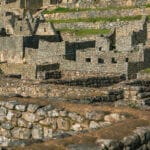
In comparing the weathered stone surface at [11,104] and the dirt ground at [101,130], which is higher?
the weathered stone surface at [11,104]

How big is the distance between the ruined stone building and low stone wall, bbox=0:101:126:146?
10446mm

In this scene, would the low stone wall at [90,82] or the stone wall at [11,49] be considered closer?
the low stone wall at [90,82]

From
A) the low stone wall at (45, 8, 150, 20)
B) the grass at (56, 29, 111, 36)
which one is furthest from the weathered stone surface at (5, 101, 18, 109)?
the low stone wall at (45, 8, 150, 20)

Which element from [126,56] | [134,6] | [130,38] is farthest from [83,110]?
[134,6]

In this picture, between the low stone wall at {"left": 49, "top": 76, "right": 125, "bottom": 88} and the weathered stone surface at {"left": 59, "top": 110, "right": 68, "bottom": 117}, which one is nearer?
the weathered stone surface at {"left": 59, "top": 110, "right": 68, "bottom": 117}

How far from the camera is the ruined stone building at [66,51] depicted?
24.6 m

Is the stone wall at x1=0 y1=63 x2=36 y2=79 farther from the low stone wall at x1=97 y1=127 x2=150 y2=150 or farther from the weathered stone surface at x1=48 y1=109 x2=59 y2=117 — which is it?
the low stone wall at x1=97 y1=127 x2=150 y2=150

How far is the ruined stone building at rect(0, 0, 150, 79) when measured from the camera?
24641mm

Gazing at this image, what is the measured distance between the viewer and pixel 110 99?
1395 centimetres

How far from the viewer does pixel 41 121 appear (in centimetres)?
937

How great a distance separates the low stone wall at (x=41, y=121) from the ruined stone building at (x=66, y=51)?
10446 millimetres

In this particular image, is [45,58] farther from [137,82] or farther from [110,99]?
[110,99]

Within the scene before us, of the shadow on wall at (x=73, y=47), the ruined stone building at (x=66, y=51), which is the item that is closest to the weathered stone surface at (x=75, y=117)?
the ruined stone building at (x=66, y=51)

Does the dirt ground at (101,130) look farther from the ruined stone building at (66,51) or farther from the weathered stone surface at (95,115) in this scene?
the ruined stone building at (66,51)
